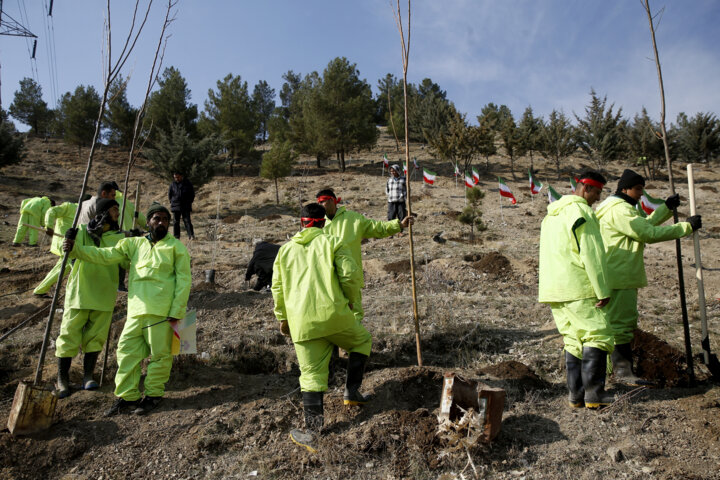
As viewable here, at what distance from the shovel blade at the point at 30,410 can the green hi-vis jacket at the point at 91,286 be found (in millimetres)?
938

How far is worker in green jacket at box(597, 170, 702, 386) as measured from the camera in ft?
13.3

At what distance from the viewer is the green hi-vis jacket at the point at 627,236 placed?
3.93 meters

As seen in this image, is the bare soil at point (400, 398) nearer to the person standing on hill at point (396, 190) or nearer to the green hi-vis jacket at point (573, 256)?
the green hi-vis jacket at point (573, 256)

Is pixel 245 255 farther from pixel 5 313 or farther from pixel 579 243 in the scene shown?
pixel 579 243

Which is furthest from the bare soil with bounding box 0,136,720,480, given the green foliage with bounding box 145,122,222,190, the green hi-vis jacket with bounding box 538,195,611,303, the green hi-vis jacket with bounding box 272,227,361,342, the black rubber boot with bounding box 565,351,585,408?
the green foliage with bounding box 145,122,222,190

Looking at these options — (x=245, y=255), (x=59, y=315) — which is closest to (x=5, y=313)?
(x=59, y=315)

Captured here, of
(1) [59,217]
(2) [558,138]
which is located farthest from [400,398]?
(2) [558,138]

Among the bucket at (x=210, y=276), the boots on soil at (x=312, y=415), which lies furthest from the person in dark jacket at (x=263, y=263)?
the boots on soil at (x=312, y=415)

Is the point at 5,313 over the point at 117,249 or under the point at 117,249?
under

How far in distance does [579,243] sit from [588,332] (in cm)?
68

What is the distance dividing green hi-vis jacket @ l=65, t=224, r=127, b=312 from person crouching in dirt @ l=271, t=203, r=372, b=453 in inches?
79.2

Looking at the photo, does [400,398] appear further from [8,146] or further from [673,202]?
[8,146]

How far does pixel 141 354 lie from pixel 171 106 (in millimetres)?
29547

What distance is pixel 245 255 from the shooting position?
11.0 metres
